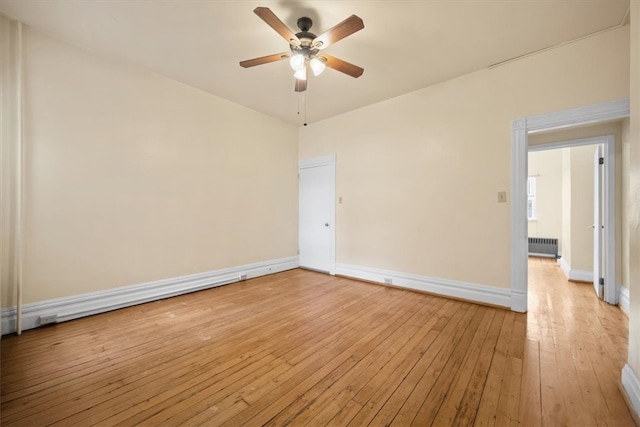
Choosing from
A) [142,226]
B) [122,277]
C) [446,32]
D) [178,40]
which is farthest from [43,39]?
[446,32]

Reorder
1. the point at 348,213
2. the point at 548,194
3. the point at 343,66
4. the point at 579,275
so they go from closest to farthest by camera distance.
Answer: the point at 343,66, the point at 579,275, the point at 348,213, the point at 548,194

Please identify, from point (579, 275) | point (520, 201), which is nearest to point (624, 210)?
point (520, 201)

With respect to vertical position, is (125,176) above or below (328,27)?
below

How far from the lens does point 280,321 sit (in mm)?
2660

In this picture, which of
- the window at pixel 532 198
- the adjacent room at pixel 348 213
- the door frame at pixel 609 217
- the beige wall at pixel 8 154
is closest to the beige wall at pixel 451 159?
the adjacent room at pixel 348 213

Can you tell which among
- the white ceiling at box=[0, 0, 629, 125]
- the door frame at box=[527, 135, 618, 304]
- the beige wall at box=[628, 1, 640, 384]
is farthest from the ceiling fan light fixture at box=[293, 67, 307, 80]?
the door frame at box=[527, 135, 618, 304]

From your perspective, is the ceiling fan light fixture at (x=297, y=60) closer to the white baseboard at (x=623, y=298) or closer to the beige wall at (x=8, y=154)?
the beige wall at (x=8, y=154)

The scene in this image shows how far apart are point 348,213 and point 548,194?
5998 millimetres

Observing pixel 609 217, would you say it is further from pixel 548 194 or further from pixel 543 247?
pixel 548 194

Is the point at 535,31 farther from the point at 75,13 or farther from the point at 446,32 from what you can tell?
the point at 75,13

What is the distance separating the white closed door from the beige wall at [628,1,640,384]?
350 cm

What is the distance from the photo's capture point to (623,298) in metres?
2.90

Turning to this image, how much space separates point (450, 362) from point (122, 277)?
142 inches

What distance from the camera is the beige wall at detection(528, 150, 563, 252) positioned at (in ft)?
21.1
